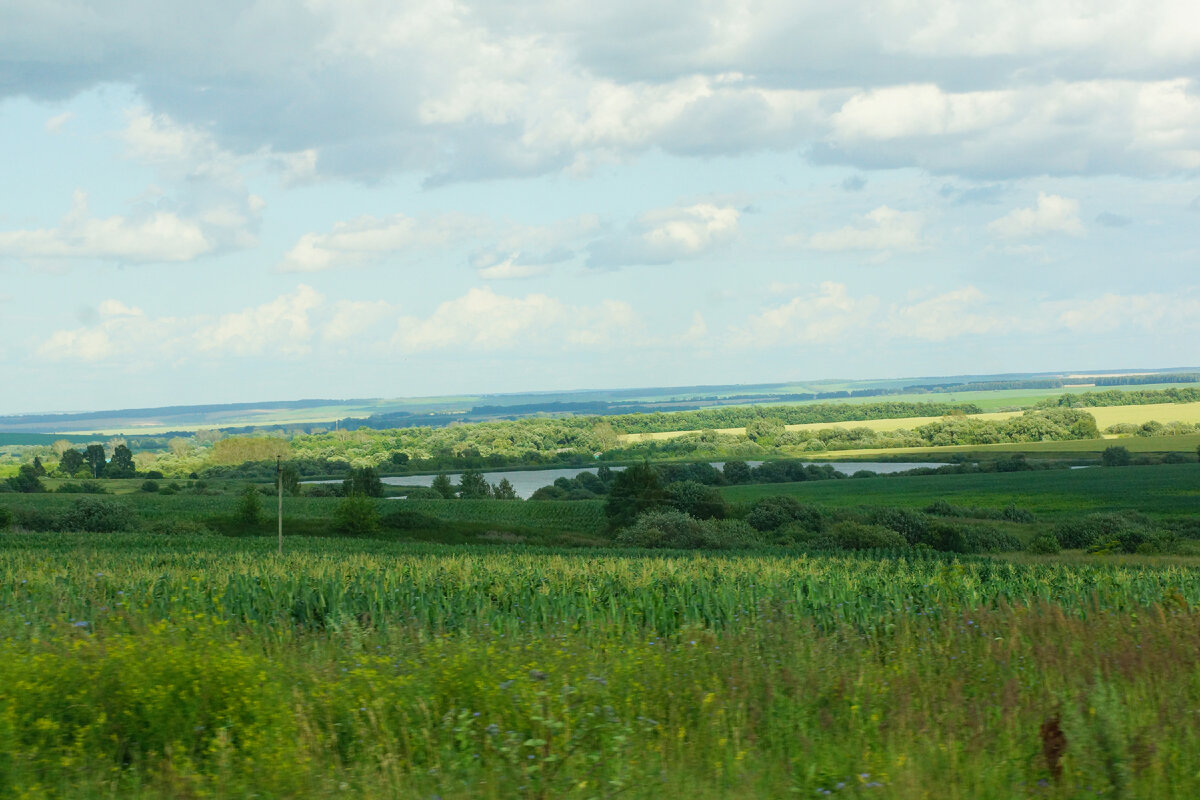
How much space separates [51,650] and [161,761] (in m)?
2.24

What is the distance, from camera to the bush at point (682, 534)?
51.9 meters

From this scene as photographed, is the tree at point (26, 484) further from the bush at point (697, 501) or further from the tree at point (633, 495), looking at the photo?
the bush at point (697, 501)

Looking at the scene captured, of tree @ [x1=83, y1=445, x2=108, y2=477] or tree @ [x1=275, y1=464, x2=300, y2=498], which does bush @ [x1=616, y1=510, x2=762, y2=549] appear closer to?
tree @ [x1=275, y1=464, x2=300, y2=498]

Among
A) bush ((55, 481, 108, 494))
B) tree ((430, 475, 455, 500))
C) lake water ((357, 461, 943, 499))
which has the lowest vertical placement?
lake water ((357, 461, 943, 499))

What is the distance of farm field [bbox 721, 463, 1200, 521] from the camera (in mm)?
77688

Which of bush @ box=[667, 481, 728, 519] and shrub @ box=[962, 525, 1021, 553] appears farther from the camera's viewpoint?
bush @ box=[667, 481, 728, 519]

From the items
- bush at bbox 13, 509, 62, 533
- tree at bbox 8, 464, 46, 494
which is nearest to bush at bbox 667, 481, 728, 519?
bush at bbox 13, 509, 62, 533

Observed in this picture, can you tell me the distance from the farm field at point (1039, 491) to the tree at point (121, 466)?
8333 centimetres

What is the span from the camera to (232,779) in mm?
5352

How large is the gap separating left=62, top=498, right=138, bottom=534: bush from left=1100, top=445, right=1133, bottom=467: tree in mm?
106061

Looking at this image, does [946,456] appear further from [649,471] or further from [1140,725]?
[1140,725]

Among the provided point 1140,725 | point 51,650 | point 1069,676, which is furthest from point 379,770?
point 1069,676

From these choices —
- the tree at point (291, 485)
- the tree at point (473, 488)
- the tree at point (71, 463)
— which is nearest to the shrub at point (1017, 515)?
the tree at point (473, 488)

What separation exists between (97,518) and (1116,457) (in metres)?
110
